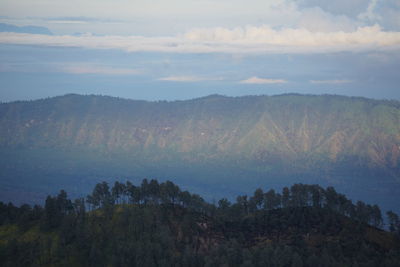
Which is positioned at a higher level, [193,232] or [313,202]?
[313,202]

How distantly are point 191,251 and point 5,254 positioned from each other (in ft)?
110

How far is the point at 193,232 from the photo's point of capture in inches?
3804

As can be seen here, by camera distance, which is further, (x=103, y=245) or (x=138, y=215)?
(x=138, y=215)

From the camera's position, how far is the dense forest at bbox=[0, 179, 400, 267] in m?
83.9

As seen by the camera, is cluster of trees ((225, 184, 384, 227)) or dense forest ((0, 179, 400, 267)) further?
cluster of trees ((225, 184, 384, 227))

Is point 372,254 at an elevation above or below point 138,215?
below

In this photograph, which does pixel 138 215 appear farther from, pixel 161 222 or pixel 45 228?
pixel 45 228

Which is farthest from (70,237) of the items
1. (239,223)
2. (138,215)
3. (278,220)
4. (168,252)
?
(278,220)

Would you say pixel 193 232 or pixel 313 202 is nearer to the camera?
pixel 193 232

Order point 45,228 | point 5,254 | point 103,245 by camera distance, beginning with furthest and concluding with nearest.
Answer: point 45,228 → point 103,245 → point 5,254

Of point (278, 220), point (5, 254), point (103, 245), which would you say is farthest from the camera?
point (278, 220)

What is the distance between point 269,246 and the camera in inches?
3452

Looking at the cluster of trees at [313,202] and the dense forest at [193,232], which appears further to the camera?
the cluster of trees at [313,202]

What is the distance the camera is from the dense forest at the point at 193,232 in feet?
275
